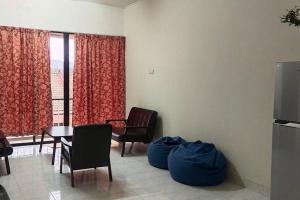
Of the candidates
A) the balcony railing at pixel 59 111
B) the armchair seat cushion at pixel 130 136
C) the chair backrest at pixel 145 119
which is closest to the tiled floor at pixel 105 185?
the armchair seat cushion at pixel 130 136

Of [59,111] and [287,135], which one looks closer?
[287,135]

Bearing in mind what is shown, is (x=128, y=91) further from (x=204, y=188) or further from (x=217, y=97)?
(x=204, y=188)

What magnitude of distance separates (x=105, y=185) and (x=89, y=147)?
1.70 feet

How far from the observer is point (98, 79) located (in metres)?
6.49

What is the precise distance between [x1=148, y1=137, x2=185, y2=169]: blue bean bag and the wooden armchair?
656 millimetres

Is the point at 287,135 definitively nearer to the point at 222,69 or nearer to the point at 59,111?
the point at 222,69

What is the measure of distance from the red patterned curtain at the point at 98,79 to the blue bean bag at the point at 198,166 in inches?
113

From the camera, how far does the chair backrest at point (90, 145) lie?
145 inches

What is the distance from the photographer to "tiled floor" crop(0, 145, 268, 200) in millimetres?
3445

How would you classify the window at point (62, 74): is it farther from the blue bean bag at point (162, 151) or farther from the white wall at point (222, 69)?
the blue bean bag at point (162, 151)

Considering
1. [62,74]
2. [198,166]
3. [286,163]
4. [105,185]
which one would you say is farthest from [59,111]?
[286,163]

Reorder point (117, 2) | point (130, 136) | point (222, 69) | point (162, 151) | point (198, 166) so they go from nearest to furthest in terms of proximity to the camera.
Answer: point (198, 166), point (222, 69), point (162, 151), point (130, 136), point (117, 2)

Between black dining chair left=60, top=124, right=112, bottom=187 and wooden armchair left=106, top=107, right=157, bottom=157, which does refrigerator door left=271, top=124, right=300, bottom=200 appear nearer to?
black dining chair left=60, top=124, right=112, bottom=187

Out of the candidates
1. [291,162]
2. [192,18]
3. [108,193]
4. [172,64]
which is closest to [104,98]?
[172,64]
